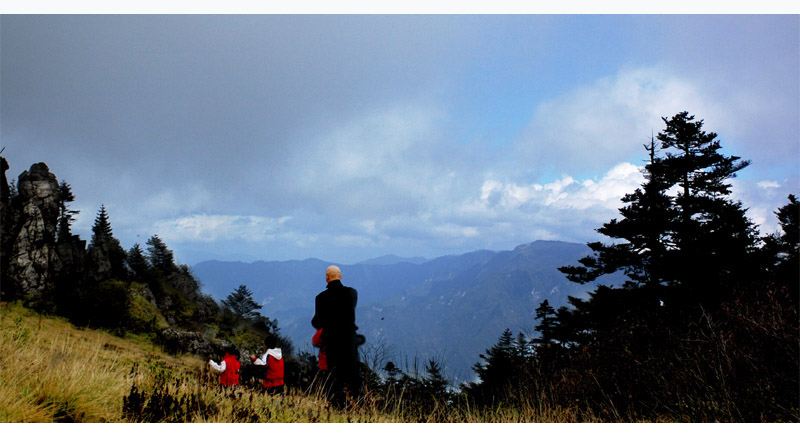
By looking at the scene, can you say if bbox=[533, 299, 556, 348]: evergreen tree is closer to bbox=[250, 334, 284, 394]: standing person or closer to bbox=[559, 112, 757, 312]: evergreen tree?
bbox=[559, 112, 757, 312]: evergreen tree

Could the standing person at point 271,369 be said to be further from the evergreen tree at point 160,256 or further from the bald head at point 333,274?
the evergreen tree at point 160,256

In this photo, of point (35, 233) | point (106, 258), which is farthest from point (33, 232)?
point (106, 258)

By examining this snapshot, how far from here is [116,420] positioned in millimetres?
3549

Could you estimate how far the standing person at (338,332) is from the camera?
5.02 meters

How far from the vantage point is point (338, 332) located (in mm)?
5102

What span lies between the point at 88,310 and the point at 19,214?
8.85 meters

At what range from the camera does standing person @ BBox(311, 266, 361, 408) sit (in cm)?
502

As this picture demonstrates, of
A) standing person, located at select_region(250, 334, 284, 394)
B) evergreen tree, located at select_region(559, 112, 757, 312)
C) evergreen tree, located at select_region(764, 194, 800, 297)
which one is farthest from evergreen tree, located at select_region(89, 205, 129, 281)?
evergreen tree, located at select_region(764, 194, 800, 297)

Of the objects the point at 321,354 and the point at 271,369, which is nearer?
the point at 321,354

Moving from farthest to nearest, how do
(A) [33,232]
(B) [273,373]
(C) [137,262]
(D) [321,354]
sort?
1. (C) [137,262]
2. (A) [33,232]
3. (B) [273,373]
4. (D) [321,354]

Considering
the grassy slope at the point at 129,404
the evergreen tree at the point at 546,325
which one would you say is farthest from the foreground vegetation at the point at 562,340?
the evergreen tree at the point at 546,325

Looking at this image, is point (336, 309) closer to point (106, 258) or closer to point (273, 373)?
point (273, 373)
